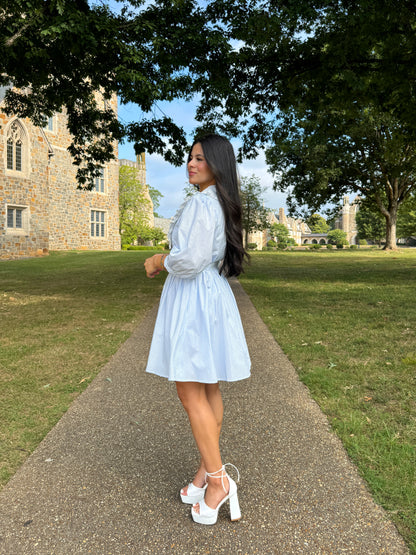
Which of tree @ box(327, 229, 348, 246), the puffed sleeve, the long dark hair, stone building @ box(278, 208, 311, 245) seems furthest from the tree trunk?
stone building @ box(278, 208, 311, 245)

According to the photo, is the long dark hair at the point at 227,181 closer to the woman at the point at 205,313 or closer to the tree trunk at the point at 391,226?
the woman at the point at 205,313

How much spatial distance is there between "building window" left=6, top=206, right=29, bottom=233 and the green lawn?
1474 cm

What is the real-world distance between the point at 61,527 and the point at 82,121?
490 inches

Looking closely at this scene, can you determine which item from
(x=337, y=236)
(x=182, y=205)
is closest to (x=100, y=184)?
(x=182, y=205)

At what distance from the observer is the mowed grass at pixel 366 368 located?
8.58 feet

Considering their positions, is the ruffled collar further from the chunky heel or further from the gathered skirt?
the chunky heel

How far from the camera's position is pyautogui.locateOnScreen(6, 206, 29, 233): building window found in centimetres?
2492

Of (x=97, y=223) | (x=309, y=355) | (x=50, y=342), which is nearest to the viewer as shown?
(x=309, y=355)

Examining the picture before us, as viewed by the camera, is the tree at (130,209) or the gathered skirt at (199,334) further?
the tree at (130,209)

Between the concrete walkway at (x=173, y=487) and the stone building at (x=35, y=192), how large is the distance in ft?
66.3

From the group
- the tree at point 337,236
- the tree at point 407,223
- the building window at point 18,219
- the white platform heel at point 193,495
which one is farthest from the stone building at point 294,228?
the white platform heel at point 193,495

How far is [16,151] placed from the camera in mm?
25016

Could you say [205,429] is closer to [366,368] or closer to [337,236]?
[366,368]

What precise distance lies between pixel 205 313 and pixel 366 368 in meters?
3.30
